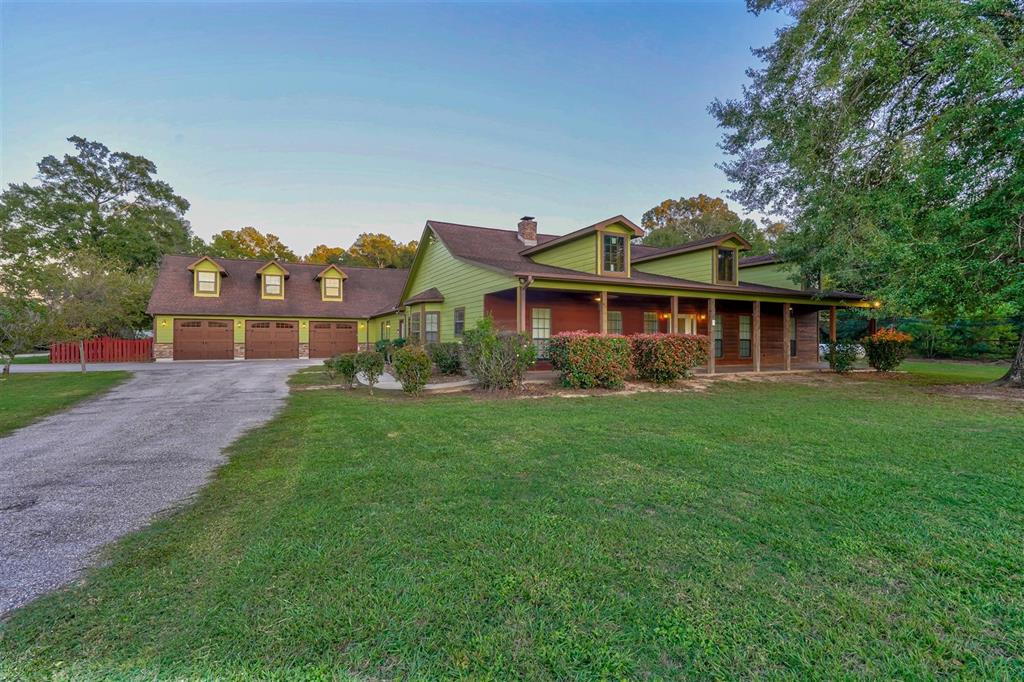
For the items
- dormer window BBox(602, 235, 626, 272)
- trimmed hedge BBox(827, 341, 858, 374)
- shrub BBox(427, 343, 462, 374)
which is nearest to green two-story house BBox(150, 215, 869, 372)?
dormer window BBox(602, 235, 626, 272)

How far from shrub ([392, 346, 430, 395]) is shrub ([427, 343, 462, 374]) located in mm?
3799

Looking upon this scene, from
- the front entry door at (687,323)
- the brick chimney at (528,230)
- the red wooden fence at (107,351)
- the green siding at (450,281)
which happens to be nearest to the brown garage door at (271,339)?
the red wooden fence at (107,351)

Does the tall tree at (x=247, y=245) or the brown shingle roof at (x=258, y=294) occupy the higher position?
the tall tree at (x=247, y=245)

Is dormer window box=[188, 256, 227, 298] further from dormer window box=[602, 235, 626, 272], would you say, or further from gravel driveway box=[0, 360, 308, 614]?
dormer window box=[602, 235, 626, 272]

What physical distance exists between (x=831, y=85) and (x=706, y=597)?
13.5 meters

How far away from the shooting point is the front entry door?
1562cm

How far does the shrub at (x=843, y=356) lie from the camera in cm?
1393

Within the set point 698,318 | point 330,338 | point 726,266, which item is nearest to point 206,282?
point 330,338

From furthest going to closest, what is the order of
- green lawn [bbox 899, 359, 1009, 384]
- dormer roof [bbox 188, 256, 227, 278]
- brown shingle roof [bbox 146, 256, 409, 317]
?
dormer roof [bbox 188, 256, 227, 278]
brown shingle roof [bbox 146, 256, 409, 317]
green lawn [bbox 899, 359, 1009, 384]

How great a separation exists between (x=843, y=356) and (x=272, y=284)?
86.1ft

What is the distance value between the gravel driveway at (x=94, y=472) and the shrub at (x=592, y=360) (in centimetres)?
620

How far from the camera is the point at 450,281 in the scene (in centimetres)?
1527

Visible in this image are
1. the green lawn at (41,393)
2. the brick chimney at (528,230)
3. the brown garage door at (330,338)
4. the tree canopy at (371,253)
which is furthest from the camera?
the tree canopy at (371,253)

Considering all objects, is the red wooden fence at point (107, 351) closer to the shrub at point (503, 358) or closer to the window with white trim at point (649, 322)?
the shrub at point (503, 358)
